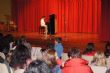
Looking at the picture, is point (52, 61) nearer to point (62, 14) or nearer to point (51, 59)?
point (51, 59)

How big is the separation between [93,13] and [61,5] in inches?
93.2

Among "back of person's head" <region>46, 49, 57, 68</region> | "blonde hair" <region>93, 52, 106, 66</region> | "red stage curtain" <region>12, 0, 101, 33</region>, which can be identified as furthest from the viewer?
"red stage curtain" <region>12, 0, 101, 33</region>

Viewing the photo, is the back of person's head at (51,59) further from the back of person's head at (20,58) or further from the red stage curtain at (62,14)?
the red stage curtain at (62,14)

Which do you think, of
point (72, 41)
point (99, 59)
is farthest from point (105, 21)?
point (99, 59)

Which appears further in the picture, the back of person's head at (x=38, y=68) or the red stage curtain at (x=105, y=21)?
the red stage curtain at (x=105, y=21)

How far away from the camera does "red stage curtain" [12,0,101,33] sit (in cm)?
1795

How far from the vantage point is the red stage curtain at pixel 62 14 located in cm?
1795

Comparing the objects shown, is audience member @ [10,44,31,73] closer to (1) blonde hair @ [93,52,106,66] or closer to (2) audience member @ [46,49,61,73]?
(2) audience member @ [46,49,61,73]

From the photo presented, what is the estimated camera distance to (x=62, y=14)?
19.3 meters

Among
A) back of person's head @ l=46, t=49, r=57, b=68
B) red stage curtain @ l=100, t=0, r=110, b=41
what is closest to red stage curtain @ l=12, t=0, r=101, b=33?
red stage curtain @ l=100, t=0, r=110, b=41

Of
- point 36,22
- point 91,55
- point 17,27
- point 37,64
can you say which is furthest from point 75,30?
point 37,64

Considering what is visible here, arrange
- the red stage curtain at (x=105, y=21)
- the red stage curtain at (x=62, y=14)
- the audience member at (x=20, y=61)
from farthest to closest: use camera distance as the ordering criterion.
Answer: the red stage curtain at (x=62, y=14)
the red stage curtain at (x=105, y=21)
the audience member at (x=20, y=61)

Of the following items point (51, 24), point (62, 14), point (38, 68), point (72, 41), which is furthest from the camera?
point (62, 14)

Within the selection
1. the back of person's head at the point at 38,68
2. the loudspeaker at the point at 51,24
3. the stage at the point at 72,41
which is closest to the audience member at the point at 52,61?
the back of person's head at the point at 38,68
